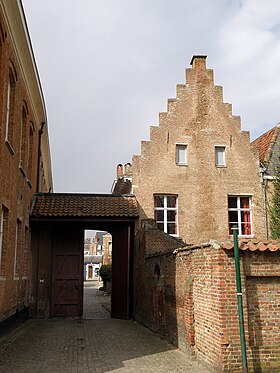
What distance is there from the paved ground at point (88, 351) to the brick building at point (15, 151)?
3.93 ft

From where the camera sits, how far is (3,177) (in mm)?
11953

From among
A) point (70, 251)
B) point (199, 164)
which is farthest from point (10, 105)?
point (199, 164)

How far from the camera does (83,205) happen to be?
19.4m

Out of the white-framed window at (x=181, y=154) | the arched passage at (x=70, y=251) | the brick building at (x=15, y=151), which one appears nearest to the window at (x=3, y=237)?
the brick building at (x=15, y=151)

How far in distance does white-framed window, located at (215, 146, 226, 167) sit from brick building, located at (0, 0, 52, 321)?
8687 millimetres

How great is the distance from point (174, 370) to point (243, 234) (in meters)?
13.0

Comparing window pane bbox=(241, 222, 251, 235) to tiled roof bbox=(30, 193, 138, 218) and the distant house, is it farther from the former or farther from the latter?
tiled roof bbox=(30, 193, 138, 218)

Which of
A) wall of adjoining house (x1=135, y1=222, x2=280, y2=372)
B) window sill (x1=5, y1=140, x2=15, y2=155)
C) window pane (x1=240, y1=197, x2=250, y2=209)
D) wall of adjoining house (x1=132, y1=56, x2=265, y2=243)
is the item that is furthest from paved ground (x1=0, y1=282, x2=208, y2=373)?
window pane (x1=240, y1=197, x2=250, y2=209)

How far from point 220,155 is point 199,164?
1.25m

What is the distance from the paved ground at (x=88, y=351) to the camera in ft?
30.3

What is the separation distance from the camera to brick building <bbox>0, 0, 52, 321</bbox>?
1201cm

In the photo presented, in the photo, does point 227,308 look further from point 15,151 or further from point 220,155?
point 220,155

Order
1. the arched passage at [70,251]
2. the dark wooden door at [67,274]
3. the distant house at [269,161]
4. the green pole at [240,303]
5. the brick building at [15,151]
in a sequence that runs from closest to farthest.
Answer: the green pole at [240,303] → the brick building at [15,151] → the arched passage at [70,251] → the dark wooden door at [67,274] → the distant house at [269,161]

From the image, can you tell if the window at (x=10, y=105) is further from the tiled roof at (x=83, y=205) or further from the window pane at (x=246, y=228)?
the window pane at (x=246, y=228)
